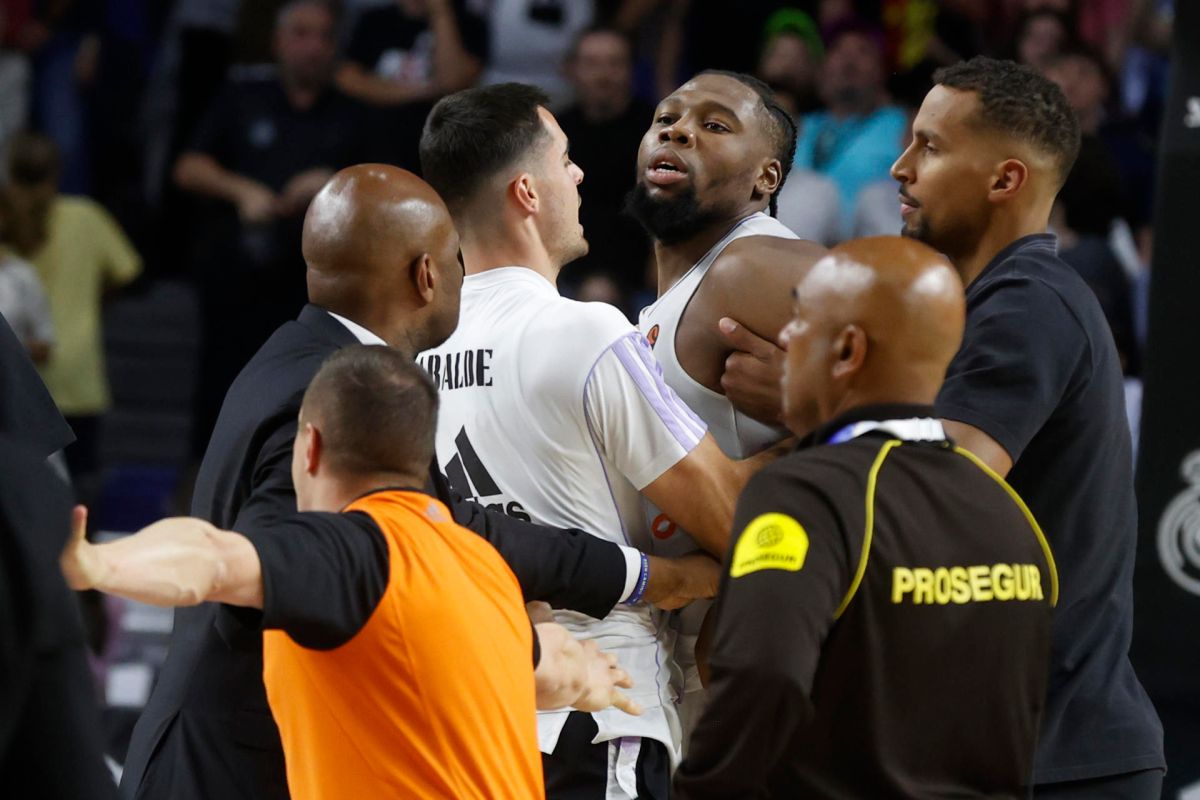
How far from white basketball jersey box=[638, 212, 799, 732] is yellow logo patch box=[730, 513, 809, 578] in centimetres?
124

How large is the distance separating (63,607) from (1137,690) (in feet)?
7.25

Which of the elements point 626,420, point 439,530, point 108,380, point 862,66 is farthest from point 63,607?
point 108,380

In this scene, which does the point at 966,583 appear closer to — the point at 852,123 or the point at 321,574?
the point at 321,574

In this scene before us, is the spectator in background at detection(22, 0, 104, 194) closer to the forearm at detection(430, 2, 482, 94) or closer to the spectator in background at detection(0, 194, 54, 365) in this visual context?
the spectator in background at detection(0, 194, 54, 365)

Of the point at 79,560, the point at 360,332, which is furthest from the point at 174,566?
the point at 360,332

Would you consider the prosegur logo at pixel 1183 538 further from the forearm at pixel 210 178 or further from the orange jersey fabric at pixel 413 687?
the forearm at pixel 210 178

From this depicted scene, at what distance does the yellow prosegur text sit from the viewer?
2.58 metres

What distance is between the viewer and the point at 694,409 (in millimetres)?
3932

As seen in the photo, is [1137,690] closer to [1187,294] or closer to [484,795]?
[484,795]

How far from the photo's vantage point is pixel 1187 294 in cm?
535

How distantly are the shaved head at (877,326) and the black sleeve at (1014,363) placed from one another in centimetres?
47

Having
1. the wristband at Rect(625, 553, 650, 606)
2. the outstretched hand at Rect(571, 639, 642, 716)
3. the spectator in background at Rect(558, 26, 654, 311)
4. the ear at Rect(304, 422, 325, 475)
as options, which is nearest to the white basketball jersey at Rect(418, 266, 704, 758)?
the wristband at Rect(625, 553, 650, 606)

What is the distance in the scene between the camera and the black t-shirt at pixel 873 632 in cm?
250

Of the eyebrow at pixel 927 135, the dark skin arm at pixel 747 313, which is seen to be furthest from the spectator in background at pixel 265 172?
the eyebrow at pixel 927 135
